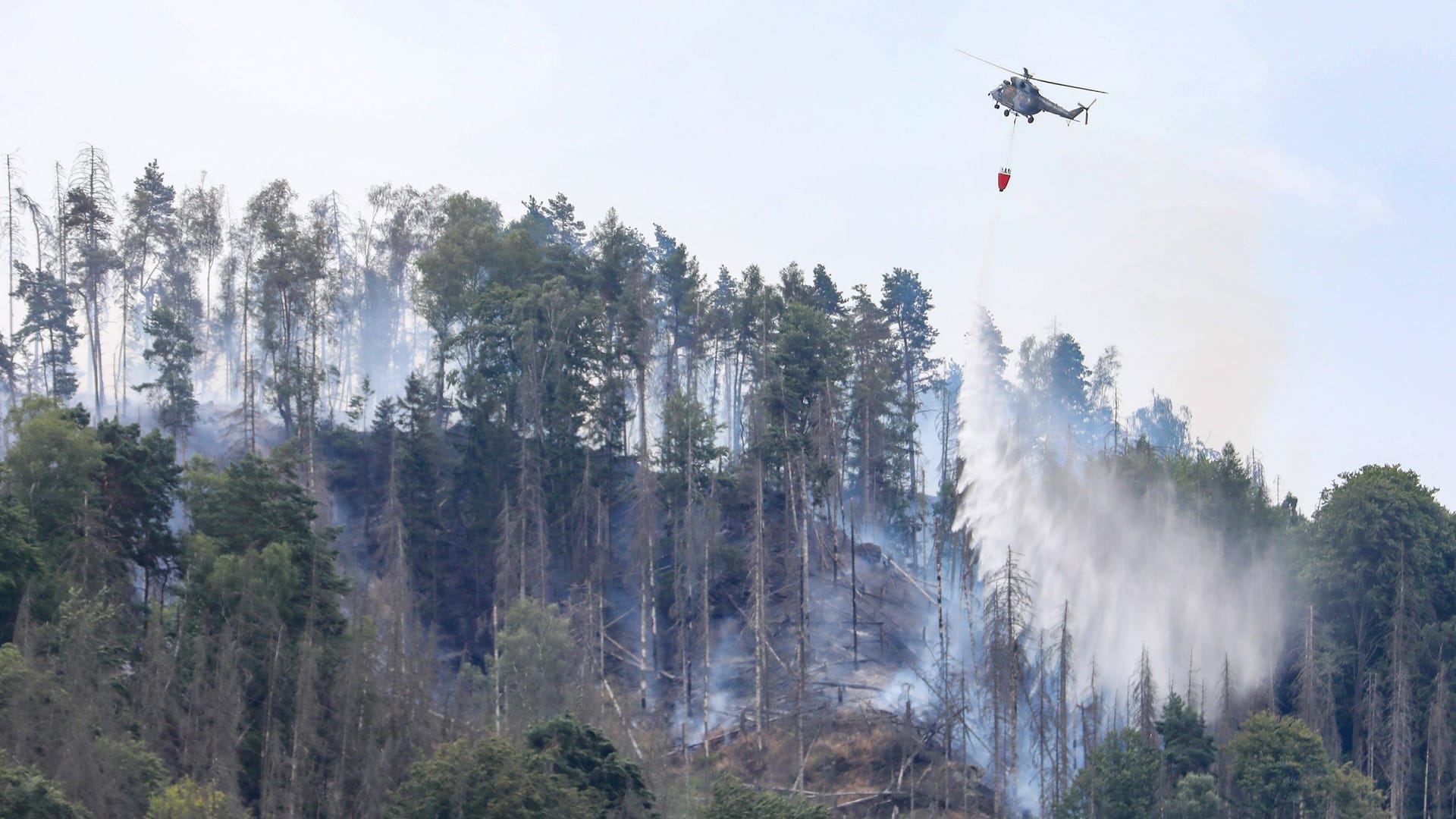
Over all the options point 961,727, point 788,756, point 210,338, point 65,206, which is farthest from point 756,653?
point 210,338

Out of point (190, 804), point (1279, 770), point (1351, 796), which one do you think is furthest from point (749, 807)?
point (1351, 796)

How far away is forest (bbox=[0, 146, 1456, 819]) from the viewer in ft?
166

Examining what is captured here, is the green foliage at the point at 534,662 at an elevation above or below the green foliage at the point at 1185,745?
above

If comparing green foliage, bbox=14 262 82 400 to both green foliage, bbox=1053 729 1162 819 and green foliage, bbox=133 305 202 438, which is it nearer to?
green foliage, bbox=133 305 202 438

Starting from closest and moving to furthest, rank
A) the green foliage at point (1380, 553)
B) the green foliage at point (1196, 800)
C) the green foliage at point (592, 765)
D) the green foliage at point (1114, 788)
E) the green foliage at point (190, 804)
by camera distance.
→ the green foliage at point (190, 804) → the green foliage at point (592, 765) → the green foliage at point (1196, 800) → the green foliage at point (1114, 788) → the green foliage at point (1380, 553)

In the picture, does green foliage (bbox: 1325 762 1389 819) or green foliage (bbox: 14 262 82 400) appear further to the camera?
green foliage (bbox: 14 262 82 400)

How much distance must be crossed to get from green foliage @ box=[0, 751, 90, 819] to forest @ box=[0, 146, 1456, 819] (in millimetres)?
3394

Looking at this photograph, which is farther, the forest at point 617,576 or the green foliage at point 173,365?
the green foliage at point 173,365

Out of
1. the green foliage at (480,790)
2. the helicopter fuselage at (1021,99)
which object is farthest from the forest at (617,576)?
the helicopter fuselage at (1021,99)

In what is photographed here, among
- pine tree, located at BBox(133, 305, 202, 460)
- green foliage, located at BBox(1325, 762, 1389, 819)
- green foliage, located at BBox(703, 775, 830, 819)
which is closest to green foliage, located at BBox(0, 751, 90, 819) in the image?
green foliage, located at BBox(703, 775, 830, 819)

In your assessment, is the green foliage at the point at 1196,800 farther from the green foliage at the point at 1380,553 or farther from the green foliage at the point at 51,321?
the green foliage at the point at 51,321

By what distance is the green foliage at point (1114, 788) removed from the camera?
197 feet

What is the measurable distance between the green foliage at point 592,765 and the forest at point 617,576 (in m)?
0.12

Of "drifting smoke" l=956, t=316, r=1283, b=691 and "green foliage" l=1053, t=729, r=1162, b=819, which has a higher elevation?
"drifting smoke" l=956, t=316, r=1283, b=691
